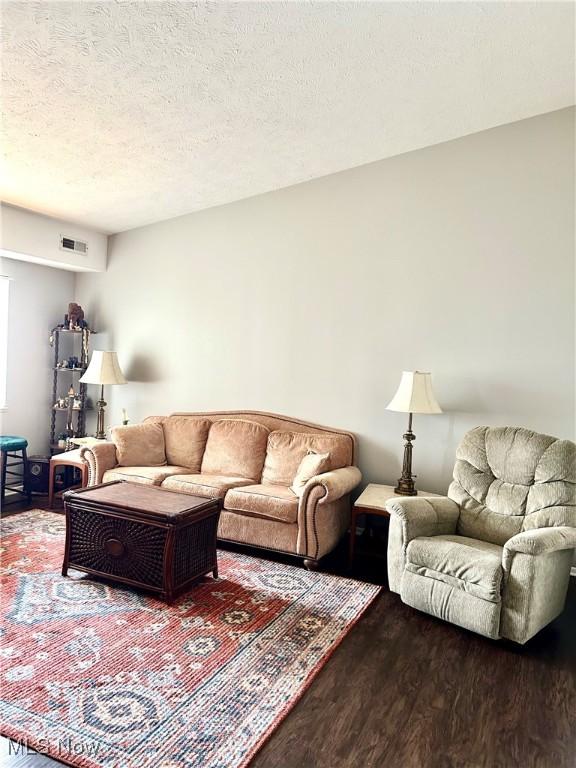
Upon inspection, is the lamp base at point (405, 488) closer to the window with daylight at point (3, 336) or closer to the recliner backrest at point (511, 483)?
the recliner backrest at point (511, 483)

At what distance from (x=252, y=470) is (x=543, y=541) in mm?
2344

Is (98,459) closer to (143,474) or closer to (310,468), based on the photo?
(143,474)

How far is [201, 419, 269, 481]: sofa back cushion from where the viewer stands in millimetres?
4289

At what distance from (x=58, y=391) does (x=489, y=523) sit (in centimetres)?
467

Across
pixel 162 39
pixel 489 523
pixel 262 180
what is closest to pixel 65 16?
pixel 162 39

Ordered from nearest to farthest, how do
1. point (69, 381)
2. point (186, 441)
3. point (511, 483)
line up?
1. point (511, 483)
2. point (186, 441)
3. point (69, 381)

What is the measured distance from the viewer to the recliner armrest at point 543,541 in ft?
8.13

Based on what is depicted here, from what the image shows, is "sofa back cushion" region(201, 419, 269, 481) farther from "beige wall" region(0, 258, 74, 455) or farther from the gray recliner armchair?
"beige wall" region(0, 258, 74, 455)

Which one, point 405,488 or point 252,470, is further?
point 252,470

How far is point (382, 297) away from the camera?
4129 mm

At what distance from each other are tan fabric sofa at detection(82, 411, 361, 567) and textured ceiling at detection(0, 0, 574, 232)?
2168 mm

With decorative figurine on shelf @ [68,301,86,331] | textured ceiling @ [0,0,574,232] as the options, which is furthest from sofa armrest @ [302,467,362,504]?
decorative figurine on shelf @ [68,301,86,331]

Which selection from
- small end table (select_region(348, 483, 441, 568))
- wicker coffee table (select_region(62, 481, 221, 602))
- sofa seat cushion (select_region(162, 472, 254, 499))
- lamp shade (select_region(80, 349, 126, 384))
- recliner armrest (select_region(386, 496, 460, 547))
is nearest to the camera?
wicker coffee table (select_region(62, 481, 221, 602))

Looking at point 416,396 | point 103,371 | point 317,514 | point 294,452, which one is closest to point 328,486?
point 317,514
